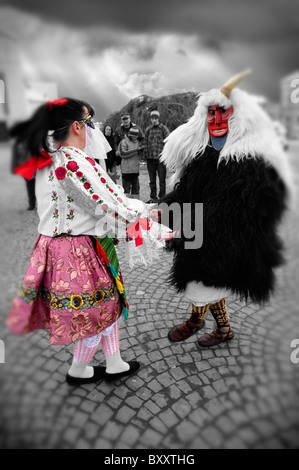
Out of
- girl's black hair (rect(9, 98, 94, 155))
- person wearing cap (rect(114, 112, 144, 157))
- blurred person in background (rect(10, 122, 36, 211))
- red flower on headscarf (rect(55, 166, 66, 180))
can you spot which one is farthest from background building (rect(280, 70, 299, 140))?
person wearing cap (rect(114, 112, 144, 157))

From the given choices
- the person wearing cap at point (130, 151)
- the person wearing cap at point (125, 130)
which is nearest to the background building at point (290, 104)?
the person wearing cap at point (125, 130)

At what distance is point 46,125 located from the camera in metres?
1.45

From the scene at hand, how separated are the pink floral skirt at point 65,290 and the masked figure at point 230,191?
648 millimetres

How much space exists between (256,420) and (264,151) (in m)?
1.49

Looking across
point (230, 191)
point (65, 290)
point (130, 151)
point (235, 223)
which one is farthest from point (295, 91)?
point (130, 151)

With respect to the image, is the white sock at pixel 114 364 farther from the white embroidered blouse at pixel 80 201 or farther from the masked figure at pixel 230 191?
the white embroidered blouse at pixel 80 201

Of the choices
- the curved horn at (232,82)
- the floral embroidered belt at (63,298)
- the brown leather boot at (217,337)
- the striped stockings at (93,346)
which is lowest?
the brown leather boot at (217,337)

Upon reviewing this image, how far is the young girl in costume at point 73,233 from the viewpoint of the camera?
1478 mm

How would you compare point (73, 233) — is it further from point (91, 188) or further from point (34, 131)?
point (34, 131)

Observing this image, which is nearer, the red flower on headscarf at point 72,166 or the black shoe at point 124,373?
the red flower on headscarf at point 72,166

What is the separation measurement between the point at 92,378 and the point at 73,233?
1.03 metres

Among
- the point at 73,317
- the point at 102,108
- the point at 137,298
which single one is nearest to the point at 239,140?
the point at 102,108

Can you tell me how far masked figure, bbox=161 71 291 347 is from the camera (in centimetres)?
168

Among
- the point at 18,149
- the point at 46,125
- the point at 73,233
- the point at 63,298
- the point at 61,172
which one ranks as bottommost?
the point at 63,298
